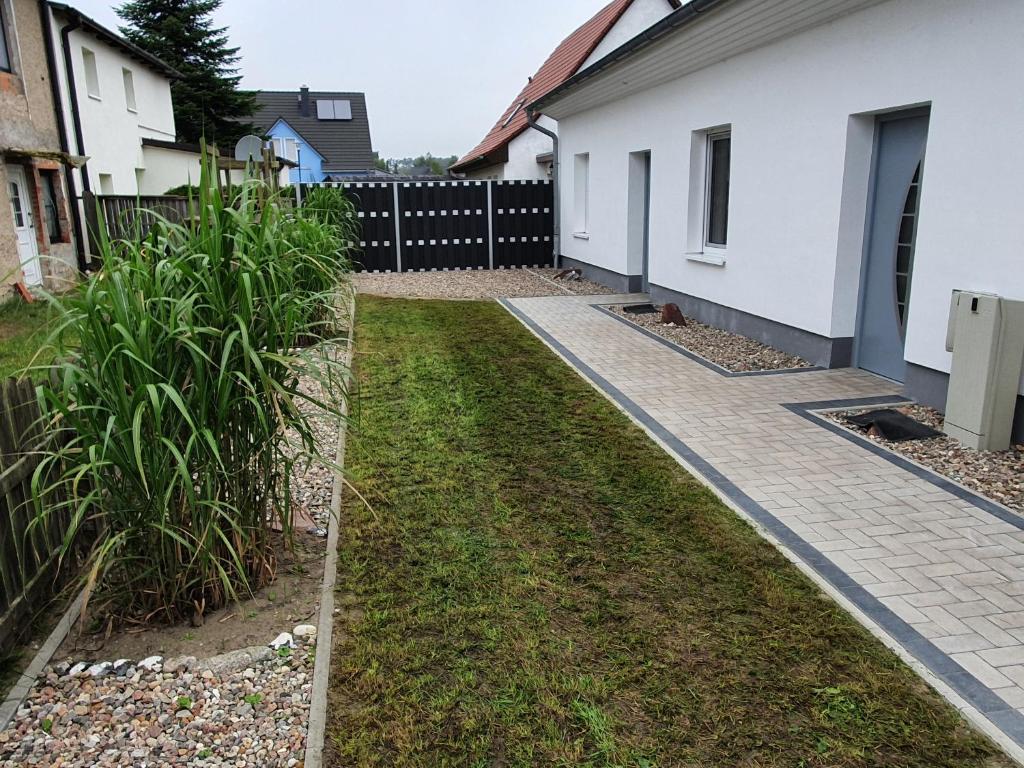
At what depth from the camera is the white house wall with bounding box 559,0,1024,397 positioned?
533cm

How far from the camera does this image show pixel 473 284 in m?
15.1

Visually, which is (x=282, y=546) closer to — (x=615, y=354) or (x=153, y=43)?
(x=615, y=354)

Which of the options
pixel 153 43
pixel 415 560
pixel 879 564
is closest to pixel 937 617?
pixel 879 564

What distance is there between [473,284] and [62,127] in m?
9.42

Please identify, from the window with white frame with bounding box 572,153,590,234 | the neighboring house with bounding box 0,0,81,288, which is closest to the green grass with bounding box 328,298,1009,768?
the window with white frame with bounding box 572,153,590,234

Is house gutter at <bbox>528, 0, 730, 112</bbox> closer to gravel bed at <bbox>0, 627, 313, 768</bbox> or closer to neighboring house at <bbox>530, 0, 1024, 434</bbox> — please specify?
neighboring house at <bbox>530, 0, 1024, 434</bbox>

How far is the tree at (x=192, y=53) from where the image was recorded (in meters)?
35.9

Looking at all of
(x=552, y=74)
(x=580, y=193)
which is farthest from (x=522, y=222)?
(x=552, y=74)

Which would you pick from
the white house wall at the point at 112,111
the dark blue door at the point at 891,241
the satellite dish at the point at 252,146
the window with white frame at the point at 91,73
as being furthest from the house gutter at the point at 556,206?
the window with white frame at the point at 91,73

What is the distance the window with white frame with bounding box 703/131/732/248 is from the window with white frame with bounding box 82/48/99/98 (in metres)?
15.5

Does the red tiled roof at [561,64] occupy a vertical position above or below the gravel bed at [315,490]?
above

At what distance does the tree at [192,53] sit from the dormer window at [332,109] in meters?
19.5

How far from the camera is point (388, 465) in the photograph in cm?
536

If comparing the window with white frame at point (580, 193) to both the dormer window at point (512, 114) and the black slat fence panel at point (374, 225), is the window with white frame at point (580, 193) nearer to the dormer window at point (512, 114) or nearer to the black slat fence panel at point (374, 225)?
the black slat fence panel at point (374, 225)
